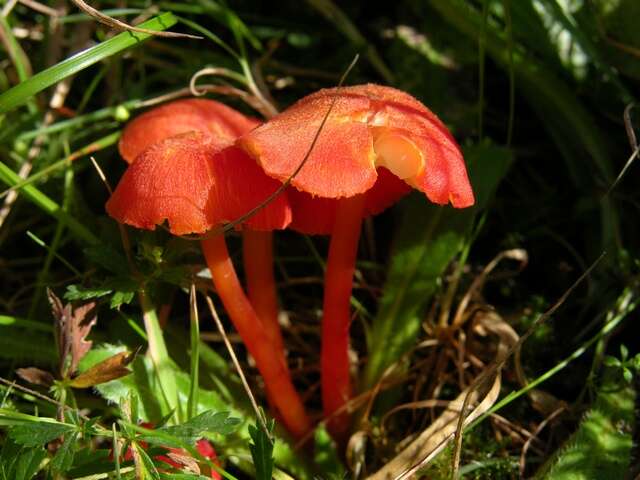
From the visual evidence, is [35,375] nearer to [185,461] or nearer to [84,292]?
[84,292]

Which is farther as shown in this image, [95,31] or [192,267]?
[95,31]

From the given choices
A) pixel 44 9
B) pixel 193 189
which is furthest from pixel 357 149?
pixel 44 9

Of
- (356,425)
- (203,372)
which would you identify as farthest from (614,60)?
(203,372)

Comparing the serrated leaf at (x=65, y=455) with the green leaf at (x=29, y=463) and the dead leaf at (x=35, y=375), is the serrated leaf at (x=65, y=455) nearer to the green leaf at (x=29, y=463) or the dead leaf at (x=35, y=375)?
the green leaf at (x=29, y=463)

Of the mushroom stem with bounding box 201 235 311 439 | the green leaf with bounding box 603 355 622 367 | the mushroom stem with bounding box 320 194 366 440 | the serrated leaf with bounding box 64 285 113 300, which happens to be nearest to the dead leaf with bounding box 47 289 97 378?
the serrated leaf with bounding box 64 285 113 300

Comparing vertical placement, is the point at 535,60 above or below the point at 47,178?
above

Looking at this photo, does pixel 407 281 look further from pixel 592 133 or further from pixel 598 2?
pixel 598 2

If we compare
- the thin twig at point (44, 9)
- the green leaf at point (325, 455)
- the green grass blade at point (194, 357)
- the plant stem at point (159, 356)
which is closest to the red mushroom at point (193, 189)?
the green grass blade at point (194, 357)

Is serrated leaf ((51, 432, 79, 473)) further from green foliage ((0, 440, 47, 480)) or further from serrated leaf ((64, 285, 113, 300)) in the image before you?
serrated leaf ((64, 285, 113, 300))
